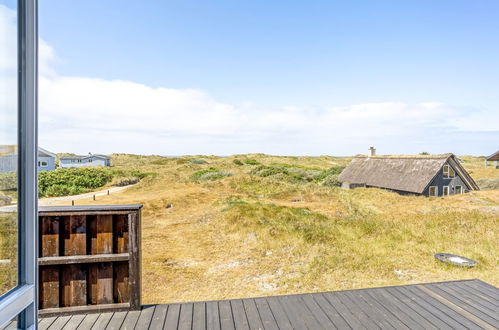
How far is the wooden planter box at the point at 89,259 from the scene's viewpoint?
289cm

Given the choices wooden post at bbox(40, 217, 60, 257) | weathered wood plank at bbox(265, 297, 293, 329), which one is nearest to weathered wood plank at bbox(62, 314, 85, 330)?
wooden post at bbox(40, 217, 60, 257)

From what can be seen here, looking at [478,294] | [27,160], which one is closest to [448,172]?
[478,294]

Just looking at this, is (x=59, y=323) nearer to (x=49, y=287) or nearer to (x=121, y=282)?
(x=49, y=287)

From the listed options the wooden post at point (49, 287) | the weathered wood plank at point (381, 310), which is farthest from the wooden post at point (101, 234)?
the weathered wood plank at point (381, 310)

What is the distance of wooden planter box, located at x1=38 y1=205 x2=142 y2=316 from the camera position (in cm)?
289

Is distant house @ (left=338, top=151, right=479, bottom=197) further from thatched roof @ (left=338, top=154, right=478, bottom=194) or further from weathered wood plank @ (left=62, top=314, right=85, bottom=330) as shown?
weathered wood plank @ (left=62, top=314, right=85, bottom=330)

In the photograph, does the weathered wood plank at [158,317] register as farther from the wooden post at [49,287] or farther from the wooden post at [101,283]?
the wooden post at [49,287]

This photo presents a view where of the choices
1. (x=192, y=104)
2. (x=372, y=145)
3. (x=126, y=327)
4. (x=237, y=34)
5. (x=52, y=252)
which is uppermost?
(x=237, y=34)

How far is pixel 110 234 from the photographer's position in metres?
3.01

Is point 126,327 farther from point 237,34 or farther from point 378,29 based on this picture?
point 378,29

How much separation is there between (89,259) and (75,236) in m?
0.30

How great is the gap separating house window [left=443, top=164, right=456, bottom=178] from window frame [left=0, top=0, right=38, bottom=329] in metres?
22.7

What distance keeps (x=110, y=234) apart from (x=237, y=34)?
36.7 ft

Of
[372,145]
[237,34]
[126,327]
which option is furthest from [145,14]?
[372,145]
